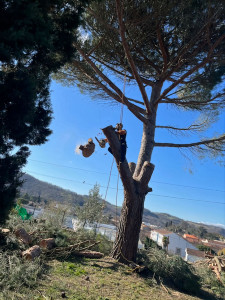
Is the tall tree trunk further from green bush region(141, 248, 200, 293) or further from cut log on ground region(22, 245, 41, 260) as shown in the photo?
cut log on ground region(22, 245, 41, 260)

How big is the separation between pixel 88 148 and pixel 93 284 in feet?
9.28

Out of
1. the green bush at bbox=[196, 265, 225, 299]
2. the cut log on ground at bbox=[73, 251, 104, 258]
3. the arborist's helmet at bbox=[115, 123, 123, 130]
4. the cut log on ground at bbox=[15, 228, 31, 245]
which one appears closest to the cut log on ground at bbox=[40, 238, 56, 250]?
the cut log on ground at bbox=[15, 228, 31, 245]

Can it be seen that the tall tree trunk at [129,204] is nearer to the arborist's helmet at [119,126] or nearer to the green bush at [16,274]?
the arborist's helmet at [119,126]

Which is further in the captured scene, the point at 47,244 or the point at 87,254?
the point at 87,254

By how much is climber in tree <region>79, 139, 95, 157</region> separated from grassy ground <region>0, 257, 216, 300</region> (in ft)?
8.18

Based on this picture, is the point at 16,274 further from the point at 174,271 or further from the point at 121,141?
the point at 174,271

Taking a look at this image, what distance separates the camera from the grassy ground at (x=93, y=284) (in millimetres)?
3523

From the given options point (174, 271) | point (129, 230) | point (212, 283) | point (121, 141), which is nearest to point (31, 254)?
point (129, 230)

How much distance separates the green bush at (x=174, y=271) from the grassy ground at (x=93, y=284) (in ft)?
A: 1.90

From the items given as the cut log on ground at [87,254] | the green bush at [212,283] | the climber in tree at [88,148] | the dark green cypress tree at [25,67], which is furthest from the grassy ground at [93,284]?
the climber in tree at [88,148]

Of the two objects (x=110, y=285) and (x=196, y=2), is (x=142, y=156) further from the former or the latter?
(x=196, y=2)

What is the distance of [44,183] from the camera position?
87.9 meters

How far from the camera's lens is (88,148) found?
560cm

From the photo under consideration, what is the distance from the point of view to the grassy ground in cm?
352
